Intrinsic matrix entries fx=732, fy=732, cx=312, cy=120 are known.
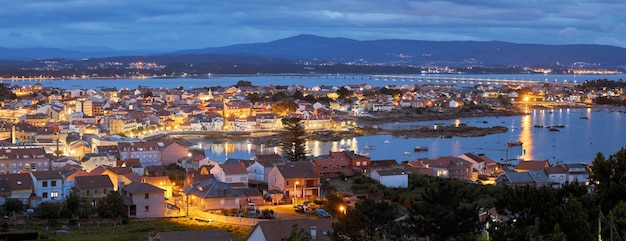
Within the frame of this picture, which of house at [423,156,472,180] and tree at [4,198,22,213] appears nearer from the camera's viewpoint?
tree at [4,198,22,213]

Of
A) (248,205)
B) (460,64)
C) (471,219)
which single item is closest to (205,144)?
(248,205)

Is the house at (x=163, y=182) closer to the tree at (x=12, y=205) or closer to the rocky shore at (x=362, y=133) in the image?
the tree at (x=12, y=205)

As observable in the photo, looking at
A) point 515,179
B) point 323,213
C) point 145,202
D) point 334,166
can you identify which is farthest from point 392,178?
point 145,202

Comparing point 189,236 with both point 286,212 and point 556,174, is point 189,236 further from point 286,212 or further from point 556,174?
point 556,174

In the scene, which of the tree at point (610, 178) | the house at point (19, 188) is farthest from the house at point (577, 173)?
the house at point (19, 188)

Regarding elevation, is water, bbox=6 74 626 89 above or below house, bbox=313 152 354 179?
above

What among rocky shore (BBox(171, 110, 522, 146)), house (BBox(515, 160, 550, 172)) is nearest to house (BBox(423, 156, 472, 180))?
house (BBox(515, 160, 550, 172))

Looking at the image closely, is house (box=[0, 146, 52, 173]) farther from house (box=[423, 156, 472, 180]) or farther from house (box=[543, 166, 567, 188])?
house (box=[543, 166, 567, 188])
